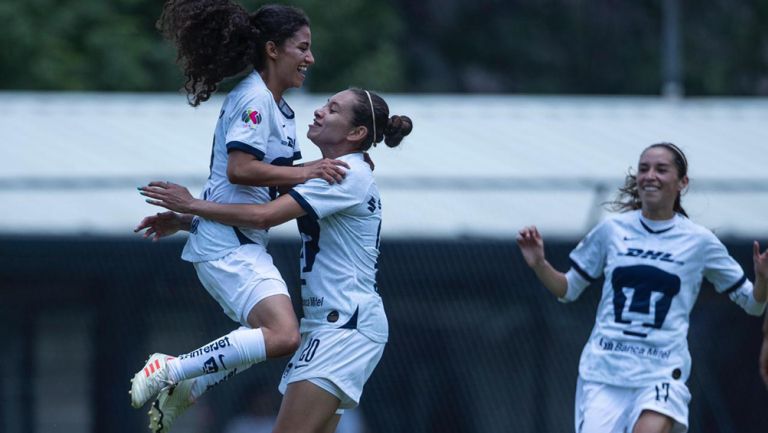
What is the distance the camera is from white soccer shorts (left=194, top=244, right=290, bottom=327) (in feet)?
18.2

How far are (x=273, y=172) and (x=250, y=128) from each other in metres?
0.21

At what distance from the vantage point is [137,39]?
787 inches

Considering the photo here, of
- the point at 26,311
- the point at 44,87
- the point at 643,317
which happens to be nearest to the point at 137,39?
the point at 44,87

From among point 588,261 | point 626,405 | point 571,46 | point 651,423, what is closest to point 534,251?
point 588,261

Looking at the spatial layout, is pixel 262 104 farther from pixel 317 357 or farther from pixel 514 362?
pixel 514 362

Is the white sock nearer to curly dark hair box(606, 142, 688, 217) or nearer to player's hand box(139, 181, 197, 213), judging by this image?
player's hand box(139, 181, 197, 213)

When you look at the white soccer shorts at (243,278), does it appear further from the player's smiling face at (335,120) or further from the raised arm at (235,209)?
the player's smiling face at (335,120)

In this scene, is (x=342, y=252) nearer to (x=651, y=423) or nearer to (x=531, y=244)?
(x=531, y=244)

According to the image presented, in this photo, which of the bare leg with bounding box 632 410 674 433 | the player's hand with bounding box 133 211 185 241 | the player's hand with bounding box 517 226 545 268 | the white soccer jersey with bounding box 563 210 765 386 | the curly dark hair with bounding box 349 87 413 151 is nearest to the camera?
the curly dark hair with bounding box 349 87 413 151

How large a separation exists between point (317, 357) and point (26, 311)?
480 centimetres

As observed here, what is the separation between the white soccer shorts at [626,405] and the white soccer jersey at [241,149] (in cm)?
191

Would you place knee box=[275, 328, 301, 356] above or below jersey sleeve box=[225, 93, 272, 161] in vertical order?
below

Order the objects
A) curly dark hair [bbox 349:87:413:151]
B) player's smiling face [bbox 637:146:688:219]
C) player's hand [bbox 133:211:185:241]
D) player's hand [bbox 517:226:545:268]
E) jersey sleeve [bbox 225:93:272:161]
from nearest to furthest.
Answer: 1. jersey sleeve [bbox 225:93:272:161]
2. curly dark hair [bbox 349:87:413:151]
3. player's hand [bbox 133:211:185:241]
4. player's smiling face [bbox 637:146:688:219]
5. player's hand [bbox 517:226:545:268]

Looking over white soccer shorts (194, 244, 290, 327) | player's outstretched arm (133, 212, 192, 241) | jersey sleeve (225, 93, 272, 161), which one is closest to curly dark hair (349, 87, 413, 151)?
jersey sleeve (225, 93, 272, 161)
